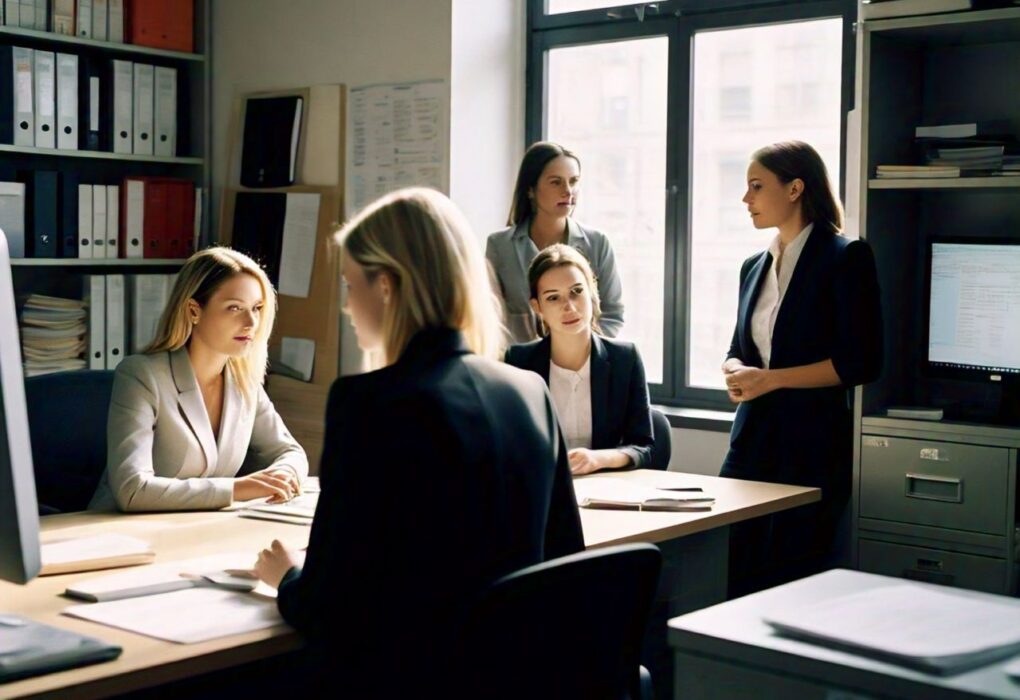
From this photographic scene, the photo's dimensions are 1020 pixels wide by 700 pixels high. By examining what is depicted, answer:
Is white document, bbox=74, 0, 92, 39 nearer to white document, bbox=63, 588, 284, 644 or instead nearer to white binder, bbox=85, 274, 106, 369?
white binder, bbox=85, 274, 106, 369

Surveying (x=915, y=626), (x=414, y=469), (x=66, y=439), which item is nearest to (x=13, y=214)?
(x=66, y=439)

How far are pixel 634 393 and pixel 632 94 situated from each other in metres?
1.59

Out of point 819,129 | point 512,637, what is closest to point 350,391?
point 512,637

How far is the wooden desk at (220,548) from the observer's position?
162 cm

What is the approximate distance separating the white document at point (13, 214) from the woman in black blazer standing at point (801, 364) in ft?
→ 8.77

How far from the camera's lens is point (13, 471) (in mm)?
1216

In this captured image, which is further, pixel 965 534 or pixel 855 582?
pixel 965 534

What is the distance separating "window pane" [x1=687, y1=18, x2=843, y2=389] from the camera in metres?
4.11

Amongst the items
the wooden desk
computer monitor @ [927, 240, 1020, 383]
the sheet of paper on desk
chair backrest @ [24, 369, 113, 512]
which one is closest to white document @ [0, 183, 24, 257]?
chair backrest @ [24, 369, 113, 512]

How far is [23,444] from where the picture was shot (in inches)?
48.7

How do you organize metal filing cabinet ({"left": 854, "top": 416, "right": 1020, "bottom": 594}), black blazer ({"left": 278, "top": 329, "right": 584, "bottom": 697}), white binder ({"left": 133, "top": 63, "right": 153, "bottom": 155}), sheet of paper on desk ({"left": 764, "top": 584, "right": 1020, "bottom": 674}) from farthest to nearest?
white binder ({"left": 133, "top": 63, "right": 153, "bottom": 155}), metal filing cabinet ({"left": 854, "top": 416, "right": 1020, "bottom": 594}), black blazer ({"left": 278, "top": 329, "right": 584, "bottom": 697}), sheet of paper on desk ({"left": 764, "top": 584, "right": 1020, "bottom": 674})

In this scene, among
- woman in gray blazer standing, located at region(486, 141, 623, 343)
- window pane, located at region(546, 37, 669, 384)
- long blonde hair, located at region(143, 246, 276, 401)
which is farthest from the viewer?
window pane, located at region(546, 37, 669, 384)

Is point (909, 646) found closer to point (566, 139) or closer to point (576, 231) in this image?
point (576, 231)

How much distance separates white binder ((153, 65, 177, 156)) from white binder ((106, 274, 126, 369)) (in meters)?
0.59
